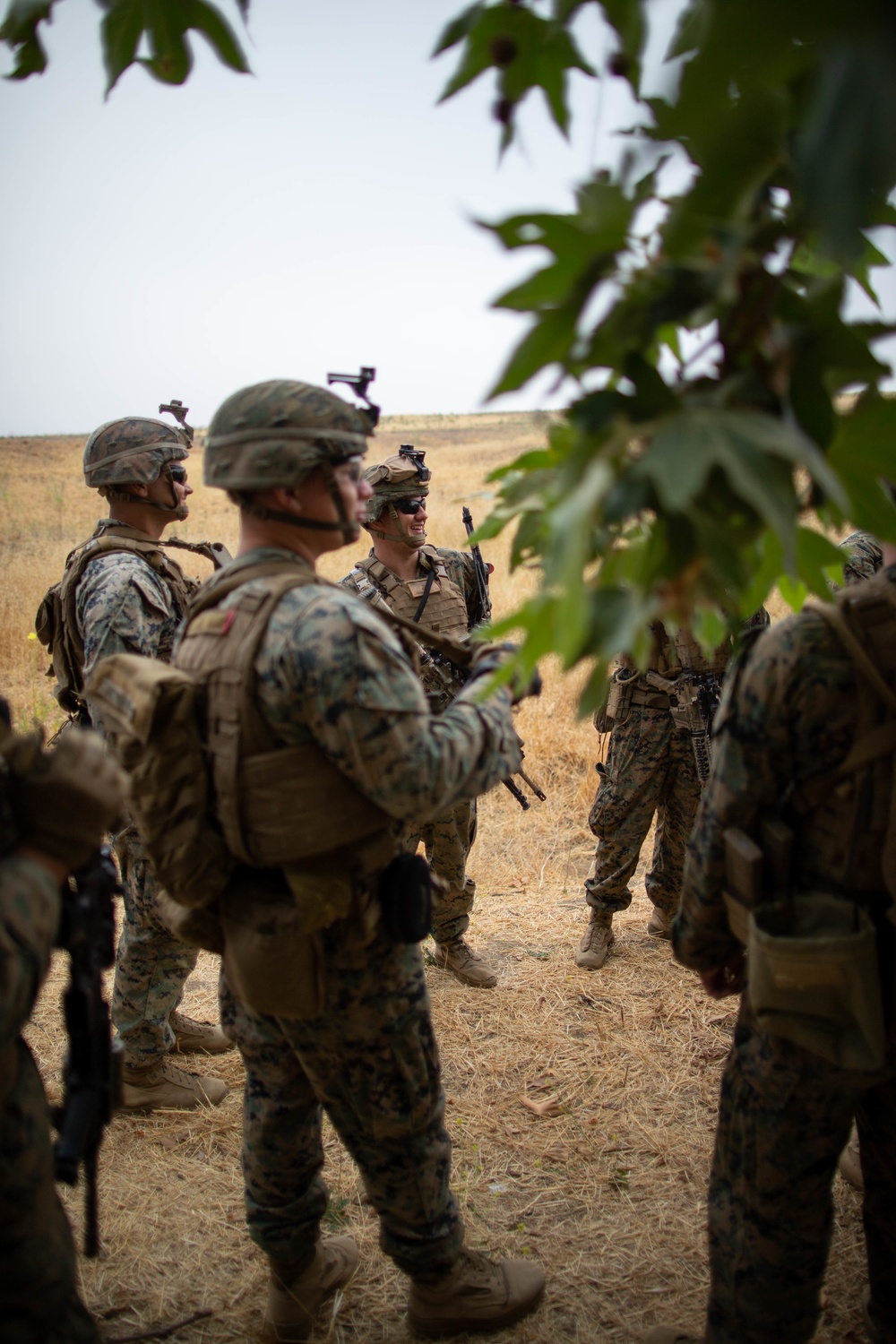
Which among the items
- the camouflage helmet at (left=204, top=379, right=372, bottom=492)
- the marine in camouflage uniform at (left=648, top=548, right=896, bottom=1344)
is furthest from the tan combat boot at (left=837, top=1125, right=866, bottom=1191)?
the camouflage helmet at (left=204, top=379, right=372, bottom=492)

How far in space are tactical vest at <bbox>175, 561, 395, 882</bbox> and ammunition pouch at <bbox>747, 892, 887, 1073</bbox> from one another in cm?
90

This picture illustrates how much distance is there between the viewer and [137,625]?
3.56m

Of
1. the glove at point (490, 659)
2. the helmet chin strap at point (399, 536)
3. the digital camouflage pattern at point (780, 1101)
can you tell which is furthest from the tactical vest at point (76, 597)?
the digital camouflage pattern at point (780, 1101)

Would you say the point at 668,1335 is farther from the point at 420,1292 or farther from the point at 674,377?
the point at 674,377

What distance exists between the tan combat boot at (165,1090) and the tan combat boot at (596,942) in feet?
6.18

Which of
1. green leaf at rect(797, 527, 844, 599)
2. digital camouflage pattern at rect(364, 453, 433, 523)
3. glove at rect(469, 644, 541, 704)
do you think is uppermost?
digital camouflage pattern at rect(364, 453, 433, 523)

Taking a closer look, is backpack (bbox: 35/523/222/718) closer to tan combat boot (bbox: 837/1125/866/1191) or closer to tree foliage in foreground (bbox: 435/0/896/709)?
tree foliage in foreground (bbox: 435/0/896/709)

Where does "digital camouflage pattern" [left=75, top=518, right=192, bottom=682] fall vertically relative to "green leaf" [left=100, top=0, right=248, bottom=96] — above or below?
below

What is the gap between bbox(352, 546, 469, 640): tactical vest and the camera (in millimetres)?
4734

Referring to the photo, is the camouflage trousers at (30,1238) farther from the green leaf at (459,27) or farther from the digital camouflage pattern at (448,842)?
the digital camouflage pattern at (448,842)

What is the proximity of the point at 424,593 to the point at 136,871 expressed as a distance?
1952 millimetres

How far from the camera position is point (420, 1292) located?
2.58 metres

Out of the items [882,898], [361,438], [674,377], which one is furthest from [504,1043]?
[674,377]

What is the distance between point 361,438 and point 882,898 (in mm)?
1607
